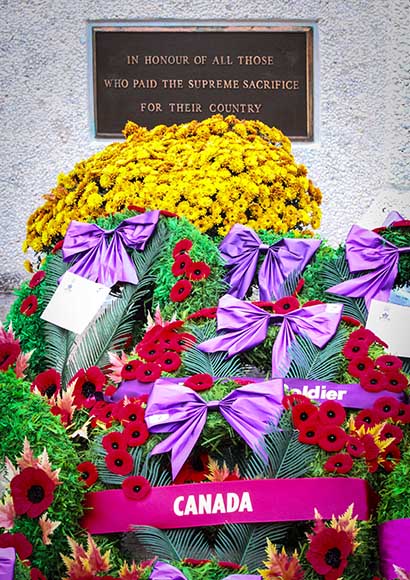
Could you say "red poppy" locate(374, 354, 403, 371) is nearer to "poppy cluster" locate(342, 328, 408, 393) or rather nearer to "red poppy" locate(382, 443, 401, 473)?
"poppy cluster" locate(342, 328, 408, 393)

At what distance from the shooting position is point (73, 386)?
6.65ft

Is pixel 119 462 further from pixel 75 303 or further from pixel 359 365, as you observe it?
pixel 75 303

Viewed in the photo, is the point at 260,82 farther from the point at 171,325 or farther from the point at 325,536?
the point at 325,536

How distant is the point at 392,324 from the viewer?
2.25 m

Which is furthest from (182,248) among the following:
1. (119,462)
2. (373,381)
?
(119,462)

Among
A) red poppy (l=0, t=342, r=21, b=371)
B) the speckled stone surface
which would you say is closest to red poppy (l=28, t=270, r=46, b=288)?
red poppy (l=0, t=342, r=21, b=371)

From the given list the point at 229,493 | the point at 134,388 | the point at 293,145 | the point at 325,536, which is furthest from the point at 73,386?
the point at 293,145

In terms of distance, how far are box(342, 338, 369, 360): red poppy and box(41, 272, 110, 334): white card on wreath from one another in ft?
2.24

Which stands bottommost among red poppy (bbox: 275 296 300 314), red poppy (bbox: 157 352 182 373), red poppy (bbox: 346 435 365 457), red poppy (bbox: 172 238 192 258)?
red poppy (bbox: 346 435 365 457)

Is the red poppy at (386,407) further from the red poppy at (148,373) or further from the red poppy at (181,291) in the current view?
the red poppy at (181,291)

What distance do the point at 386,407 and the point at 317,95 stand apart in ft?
9.10

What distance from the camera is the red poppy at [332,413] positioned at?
67.9 inches

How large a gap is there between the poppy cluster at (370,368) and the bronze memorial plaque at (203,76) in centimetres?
251

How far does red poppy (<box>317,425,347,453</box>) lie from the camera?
1.69m
